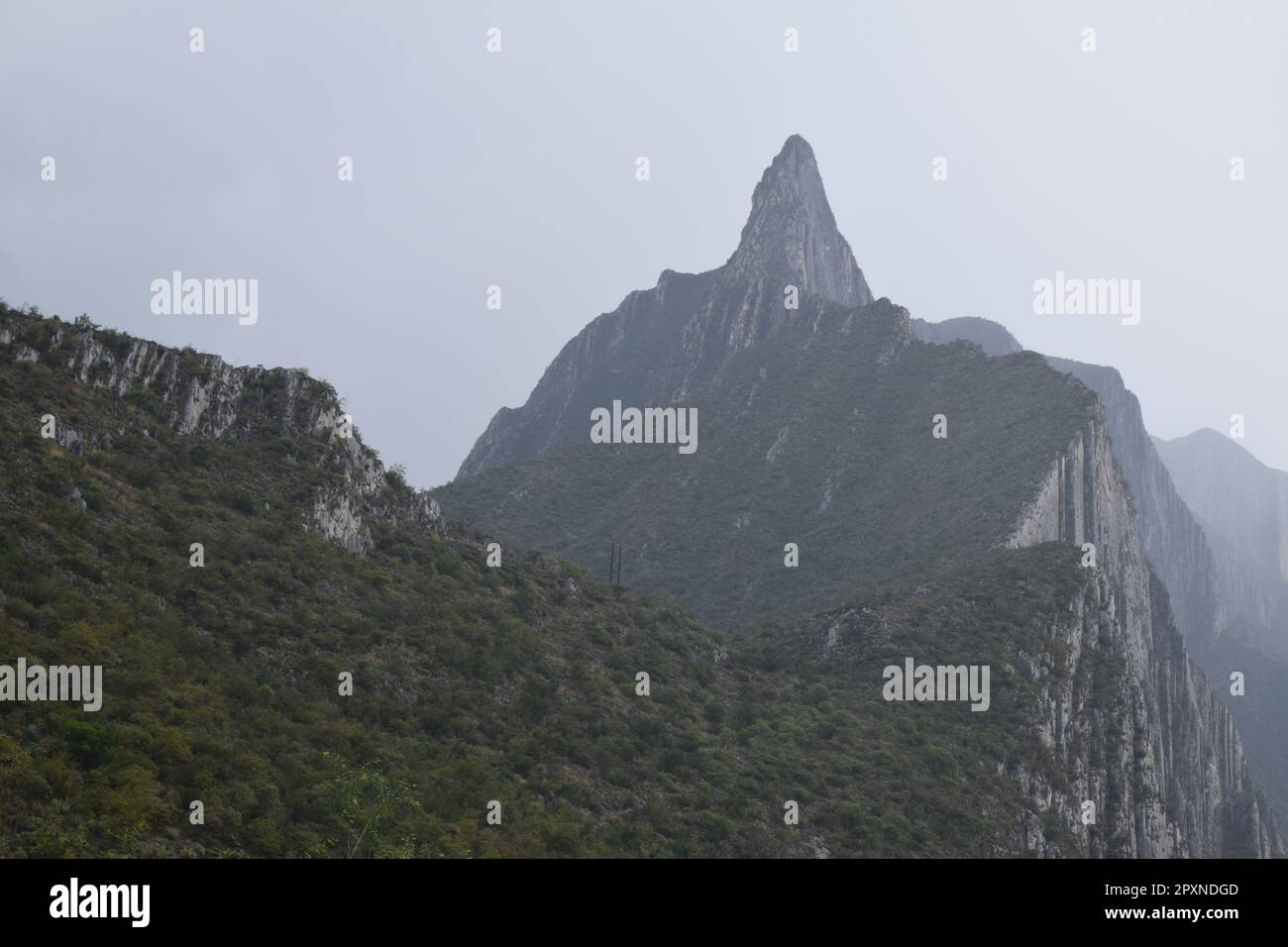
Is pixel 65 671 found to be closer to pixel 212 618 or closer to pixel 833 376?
pixel 212 618

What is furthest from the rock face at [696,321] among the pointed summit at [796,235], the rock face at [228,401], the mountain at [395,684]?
the rock face at [228,401]

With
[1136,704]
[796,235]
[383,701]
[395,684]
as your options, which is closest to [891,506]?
[1136,704]

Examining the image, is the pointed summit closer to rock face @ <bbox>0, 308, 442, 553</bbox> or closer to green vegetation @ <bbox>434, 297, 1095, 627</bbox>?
green vegetation @ <bbox>434, 297, 1095, 627</bbox>

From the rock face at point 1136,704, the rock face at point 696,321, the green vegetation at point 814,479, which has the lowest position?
the rock face at point 1136,704

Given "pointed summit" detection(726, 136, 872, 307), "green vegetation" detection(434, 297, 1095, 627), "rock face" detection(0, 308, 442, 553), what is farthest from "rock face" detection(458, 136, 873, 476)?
"rock face" detection(0, 308, 442, 553)

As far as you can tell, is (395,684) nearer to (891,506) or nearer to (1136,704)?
(1136,704)

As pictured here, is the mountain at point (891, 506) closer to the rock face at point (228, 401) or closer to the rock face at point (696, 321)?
the rock face at point (696, 321)
